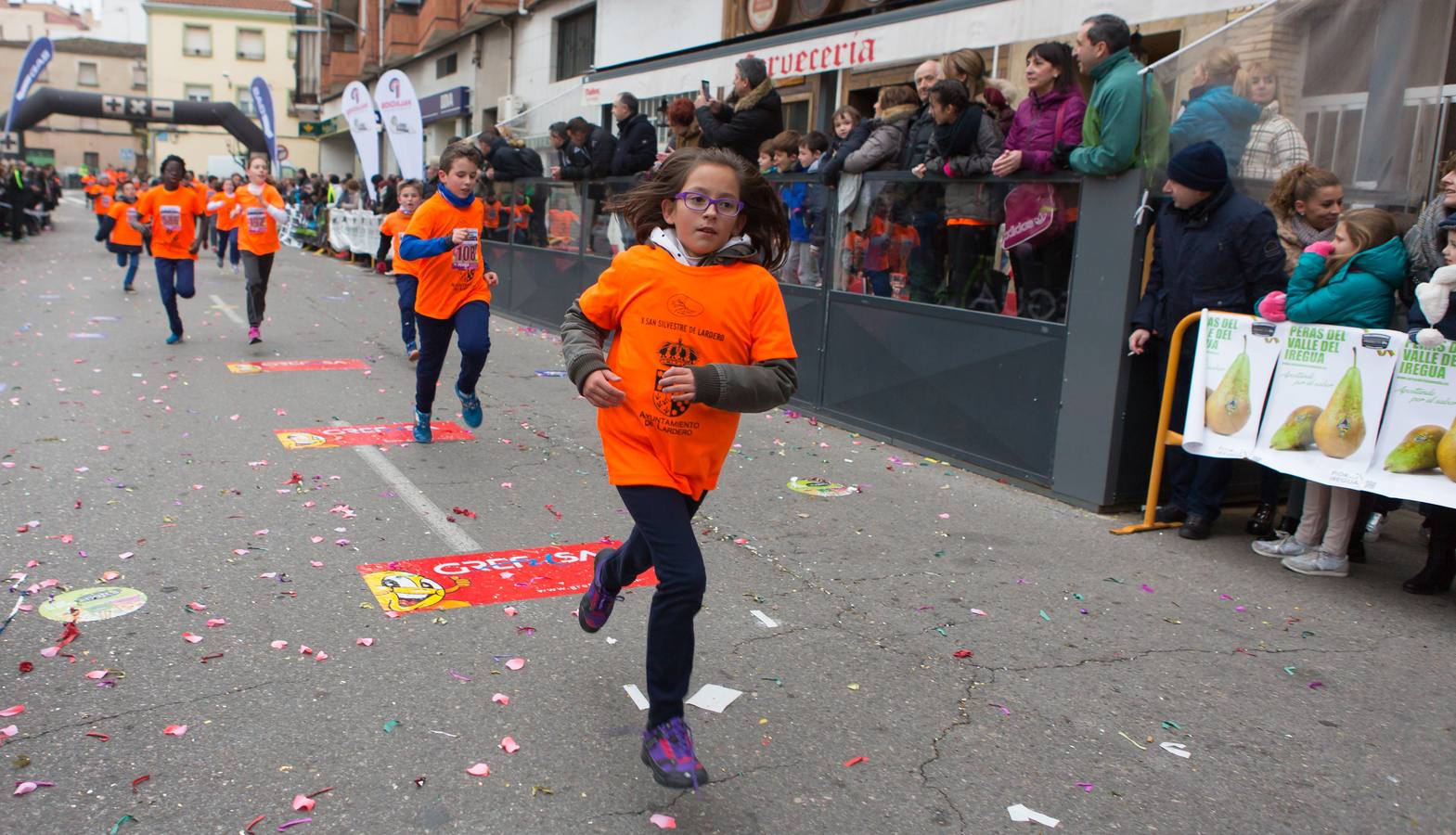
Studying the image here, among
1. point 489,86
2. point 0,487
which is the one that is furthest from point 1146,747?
point 489,86

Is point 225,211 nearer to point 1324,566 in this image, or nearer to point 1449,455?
point 1324,566

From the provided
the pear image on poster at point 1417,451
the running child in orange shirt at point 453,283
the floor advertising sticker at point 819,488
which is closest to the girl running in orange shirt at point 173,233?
the running child in orange shirt at point 453,283

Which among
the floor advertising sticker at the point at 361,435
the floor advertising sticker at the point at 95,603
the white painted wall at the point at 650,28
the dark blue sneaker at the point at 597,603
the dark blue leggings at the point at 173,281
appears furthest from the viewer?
the white painted wall at the point at 650,28

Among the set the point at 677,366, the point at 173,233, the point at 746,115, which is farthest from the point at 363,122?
the point at 677,366

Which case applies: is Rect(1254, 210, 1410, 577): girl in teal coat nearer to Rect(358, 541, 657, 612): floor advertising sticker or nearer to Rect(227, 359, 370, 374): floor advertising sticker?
Rect(358, 541, 657, 612): floor advertising sticker

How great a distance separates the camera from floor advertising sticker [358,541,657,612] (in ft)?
15.6

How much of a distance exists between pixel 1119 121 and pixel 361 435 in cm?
531

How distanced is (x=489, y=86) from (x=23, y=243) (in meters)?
13.3

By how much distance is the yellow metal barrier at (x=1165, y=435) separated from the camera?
623 cm

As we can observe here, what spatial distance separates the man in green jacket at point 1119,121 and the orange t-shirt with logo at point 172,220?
9041mm

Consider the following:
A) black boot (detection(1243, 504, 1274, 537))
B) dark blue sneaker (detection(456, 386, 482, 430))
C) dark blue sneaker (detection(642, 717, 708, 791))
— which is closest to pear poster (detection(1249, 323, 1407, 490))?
black boot (detection(1243, 504, 1274, 537))

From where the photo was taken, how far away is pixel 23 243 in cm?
3019

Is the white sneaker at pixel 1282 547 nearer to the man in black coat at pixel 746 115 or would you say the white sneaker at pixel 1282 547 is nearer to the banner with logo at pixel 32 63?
the man in black coat at pixel 746 115

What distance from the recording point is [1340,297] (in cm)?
560
